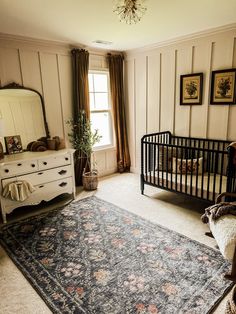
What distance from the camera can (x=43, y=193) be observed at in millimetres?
3090

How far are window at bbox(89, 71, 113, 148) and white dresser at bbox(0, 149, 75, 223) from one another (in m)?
1.16

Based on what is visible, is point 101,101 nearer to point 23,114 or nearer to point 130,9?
point 23,114

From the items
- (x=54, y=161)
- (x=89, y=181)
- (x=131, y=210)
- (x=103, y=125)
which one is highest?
(x=103, y=125)

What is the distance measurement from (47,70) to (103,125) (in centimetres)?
143

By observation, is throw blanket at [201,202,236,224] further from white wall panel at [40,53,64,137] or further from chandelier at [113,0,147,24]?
white wall panel at [40,53,64,137]

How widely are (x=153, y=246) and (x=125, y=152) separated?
254 centimetres

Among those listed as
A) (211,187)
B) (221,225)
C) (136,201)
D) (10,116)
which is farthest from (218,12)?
(10,116)

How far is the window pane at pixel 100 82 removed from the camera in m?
4.17

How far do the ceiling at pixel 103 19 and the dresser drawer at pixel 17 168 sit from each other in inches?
63.0

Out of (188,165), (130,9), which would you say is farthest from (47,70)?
(188,165)

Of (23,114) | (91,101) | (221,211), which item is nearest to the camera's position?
(221,211)

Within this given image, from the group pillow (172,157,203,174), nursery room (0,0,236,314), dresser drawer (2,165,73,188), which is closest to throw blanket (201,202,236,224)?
nursery room (0,0,236,314)

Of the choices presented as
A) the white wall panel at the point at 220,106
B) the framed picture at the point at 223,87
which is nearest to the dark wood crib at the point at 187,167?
the white wall panel at the point at 220,106

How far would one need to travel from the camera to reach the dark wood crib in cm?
277
